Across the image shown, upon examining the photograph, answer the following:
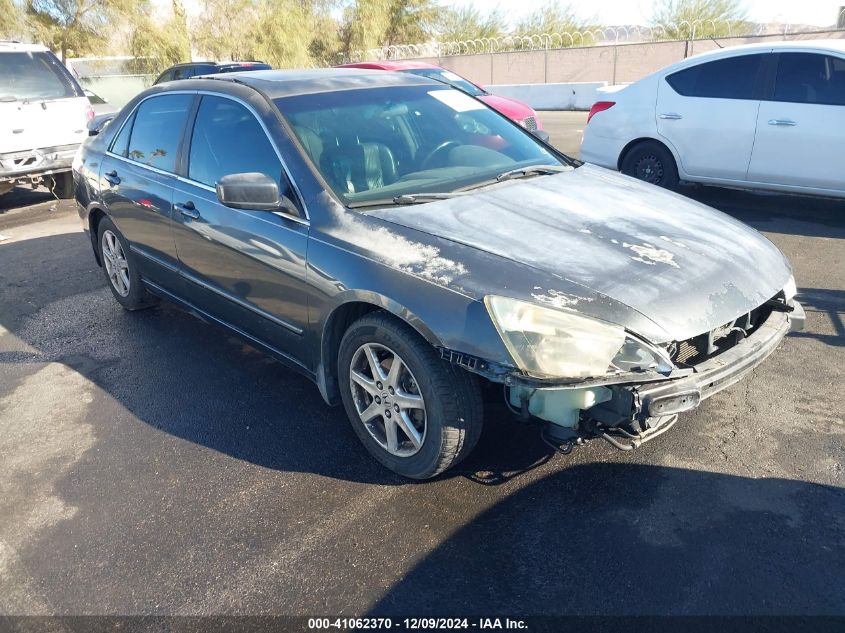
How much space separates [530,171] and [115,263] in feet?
10.8

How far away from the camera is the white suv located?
8781 mm

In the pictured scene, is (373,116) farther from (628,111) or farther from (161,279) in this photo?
(628,111)


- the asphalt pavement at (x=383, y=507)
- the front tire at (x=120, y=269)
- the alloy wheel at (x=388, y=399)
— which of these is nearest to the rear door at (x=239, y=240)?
the alloy wheel at (x=388, y=399)

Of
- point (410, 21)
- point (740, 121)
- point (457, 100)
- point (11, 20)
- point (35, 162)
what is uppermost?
point (11, 20)

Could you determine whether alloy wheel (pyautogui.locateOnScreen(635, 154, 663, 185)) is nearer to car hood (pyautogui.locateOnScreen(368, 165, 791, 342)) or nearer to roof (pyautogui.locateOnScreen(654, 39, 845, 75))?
roof (pyautogui.locateOnScreen(654, 39, 845, 75))

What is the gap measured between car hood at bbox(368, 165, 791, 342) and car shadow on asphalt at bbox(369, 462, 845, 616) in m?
0.77

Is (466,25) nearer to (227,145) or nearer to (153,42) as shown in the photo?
(153,42)

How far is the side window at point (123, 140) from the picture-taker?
4.89 m

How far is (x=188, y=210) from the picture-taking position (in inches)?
157

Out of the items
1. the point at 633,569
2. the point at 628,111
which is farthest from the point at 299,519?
the point at 628,111

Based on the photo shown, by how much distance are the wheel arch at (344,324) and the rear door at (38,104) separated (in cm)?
748

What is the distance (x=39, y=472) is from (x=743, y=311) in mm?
3339

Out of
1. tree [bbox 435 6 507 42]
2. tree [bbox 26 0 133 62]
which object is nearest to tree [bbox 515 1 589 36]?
tree [bbox 435 6 507 42]

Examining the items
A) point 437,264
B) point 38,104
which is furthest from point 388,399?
point 38,104
